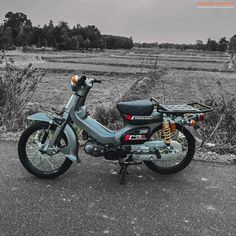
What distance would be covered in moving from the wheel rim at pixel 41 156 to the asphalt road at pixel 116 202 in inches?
7.5

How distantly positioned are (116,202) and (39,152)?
49.8 inches

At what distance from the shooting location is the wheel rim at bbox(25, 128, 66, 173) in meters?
4.01

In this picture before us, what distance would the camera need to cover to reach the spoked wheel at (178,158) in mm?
4078

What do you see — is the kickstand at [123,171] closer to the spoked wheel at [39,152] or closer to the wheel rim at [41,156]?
the spoked wheel at [39,152]

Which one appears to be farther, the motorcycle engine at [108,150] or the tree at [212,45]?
the tree at [212,45]

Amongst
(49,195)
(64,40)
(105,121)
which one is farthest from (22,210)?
(64,40)

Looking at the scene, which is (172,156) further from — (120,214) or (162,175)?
(120,214)

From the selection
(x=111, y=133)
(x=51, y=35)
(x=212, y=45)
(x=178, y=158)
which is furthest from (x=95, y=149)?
(x=212, y=45)

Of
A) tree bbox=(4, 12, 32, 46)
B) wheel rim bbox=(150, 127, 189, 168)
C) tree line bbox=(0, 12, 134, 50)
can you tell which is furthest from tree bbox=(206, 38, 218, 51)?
wheel rim bbox=(150, 127, 189, 168)

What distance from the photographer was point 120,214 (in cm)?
321

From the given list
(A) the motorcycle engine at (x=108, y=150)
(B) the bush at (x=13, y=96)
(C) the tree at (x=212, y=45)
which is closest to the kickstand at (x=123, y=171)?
(A) the motorcycle engine at (x=108, y=150)

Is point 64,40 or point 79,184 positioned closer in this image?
point 79,184

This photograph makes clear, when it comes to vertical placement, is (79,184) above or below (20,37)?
below

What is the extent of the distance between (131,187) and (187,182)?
729 millimetres
